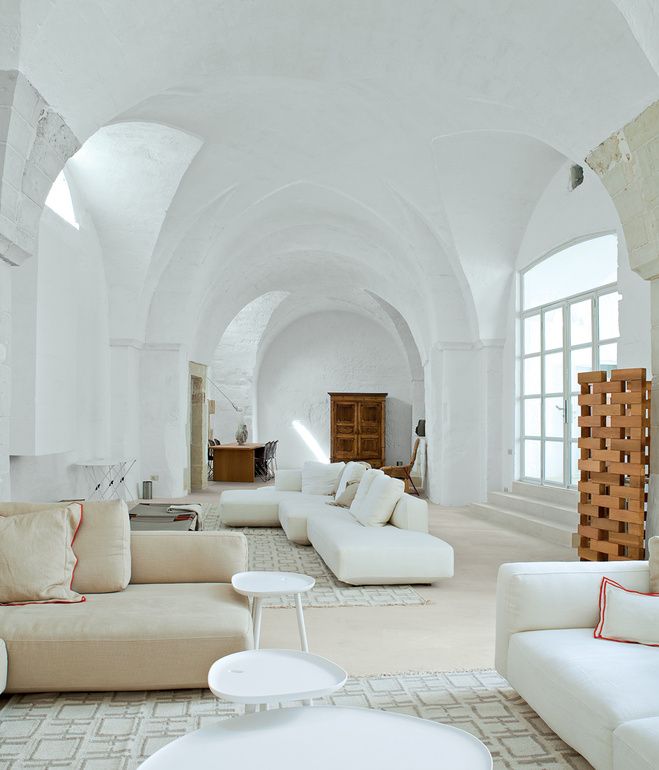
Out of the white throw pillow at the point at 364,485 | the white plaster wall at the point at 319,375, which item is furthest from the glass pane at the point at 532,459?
the white plaster wall at the point at 319,375

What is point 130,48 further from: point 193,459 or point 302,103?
point 193,459

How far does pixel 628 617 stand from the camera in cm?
311

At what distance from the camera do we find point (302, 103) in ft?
27.4

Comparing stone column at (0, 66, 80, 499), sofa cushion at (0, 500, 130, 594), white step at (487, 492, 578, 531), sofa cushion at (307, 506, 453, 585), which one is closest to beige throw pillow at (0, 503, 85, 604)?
sofa cushion at (0, 500, 130, 594)

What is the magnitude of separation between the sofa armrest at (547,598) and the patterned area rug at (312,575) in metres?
1.99

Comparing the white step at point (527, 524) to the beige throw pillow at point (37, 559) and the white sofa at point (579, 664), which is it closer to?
the white sofa at point (579, 664)


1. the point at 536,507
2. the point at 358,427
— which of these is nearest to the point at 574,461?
the point at 536,507

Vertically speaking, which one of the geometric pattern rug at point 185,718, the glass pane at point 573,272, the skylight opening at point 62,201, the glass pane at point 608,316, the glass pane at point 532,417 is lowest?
the geometric pattern rug at point 185,718

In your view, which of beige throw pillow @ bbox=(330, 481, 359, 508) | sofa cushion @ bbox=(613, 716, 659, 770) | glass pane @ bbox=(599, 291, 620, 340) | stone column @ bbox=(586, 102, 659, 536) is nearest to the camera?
sofa cushion @ bbox=(613, 716, 659, 770)

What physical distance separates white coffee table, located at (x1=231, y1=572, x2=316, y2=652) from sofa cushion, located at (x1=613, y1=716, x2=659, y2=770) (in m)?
1.66

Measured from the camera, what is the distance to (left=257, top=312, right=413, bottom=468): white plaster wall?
64.1 ft

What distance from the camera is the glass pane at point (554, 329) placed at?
9539 mm

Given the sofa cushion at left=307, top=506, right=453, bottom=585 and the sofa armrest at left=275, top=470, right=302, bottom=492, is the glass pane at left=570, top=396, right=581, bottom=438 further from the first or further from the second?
the sofa cushion at left=307, top=506, right=453, bottom=585

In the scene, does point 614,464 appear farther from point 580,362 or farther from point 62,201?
point 62,201
